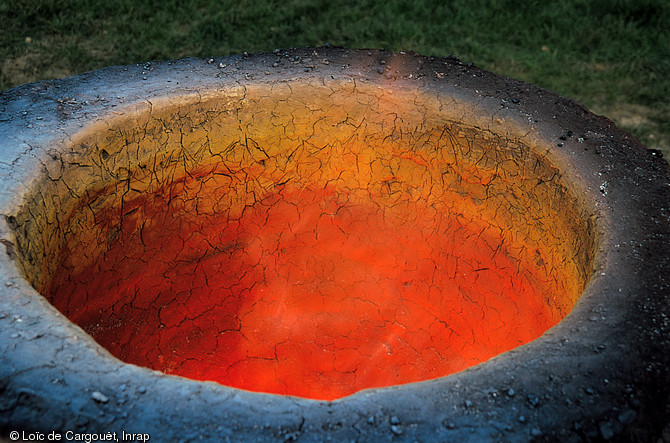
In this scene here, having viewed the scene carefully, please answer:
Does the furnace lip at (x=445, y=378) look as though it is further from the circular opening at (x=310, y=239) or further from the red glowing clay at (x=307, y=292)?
the red glowing clay at (x=307, y=292)

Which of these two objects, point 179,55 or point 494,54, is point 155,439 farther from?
point 494,54

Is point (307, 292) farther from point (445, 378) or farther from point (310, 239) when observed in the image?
point (445, 378)

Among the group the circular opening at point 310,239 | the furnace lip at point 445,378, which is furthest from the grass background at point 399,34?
the furnace lip at point 445,378

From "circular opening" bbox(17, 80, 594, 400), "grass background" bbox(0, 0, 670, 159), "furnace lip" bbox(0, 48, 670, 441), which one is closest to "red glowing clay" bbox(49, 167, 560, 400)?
"circular opening" bbox(17, 80, 594, 400)

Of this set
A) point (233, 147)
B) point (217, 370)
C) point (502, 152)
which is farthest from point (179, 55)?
point (502, 152)

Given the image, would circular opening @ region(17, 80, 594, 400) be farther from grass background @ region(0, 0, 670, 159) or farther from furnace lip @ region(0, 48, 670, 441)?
grass background @ region(0, 0, 670, 159)

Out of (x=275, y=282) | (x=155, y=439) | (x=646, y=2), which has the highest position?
(x=155, y=439)

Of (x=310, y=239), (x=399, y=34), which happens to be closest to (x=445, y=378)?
(x=310, y=239)
